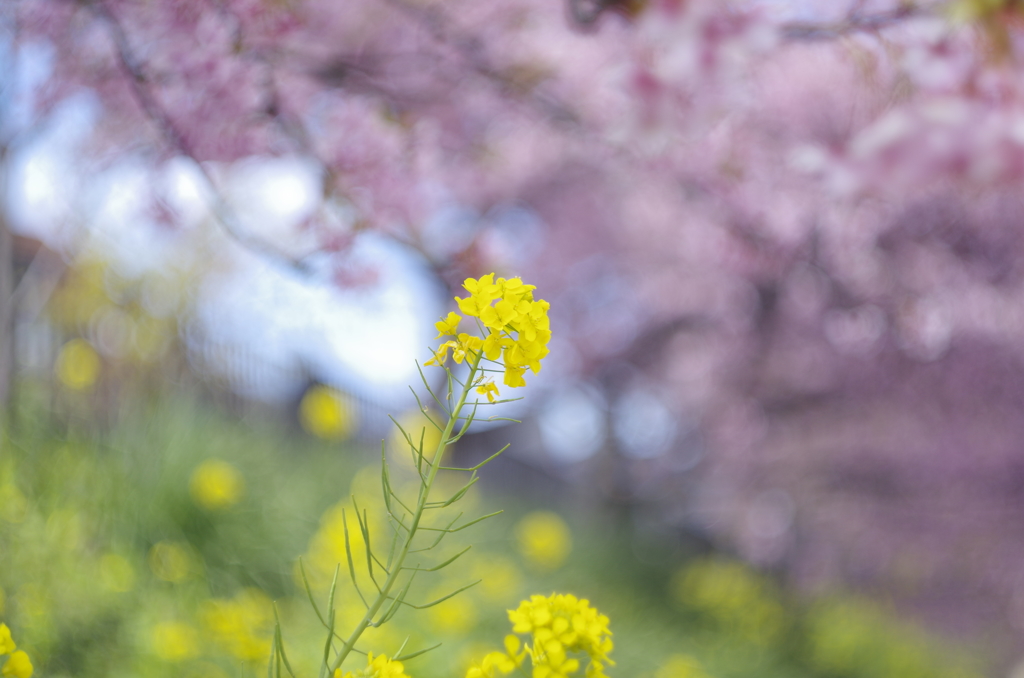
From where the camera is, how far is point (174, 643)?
185 centimetres

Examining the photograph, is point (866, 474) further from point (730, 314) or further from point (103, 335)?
point (103, 335)

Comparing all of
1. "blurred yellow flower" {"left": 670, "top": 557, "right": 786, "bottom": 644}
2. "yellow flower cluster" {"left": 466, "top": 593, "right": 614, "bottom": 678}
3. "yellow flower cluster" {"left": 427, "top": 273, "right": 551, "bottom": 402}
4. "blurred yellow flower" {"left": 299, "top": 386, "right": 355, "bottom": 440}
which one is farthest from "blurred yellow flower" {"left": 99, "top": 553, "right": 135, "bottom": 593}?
"blurred yellow flower" {"left": 670, "top": 557, "right": 786, "bottom": 644}

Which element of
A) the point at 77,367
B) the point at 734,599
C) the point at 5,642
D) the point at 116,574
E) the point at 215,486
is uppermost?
the point at 77,367

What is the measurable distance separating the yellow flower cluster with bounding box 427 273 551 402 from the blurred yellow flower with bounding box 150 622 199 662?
1.48 m

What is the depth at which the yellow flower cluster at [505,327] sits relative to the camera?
3.08ft

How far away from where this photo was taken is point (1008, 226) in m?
3.91

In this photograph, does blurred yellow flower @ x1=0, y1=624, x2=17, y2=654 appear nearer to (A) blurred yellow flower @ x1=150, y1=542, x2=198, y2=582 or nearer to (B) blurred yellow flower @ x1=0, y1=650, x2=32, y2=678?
(B) blurred yellow flower @ x1=0, y1=650, x2=32, y2=678

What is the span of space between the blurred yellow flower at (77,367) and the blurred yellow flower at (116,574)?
1481 mm

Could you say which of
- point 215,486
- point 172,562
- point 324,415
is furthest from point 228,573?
point 324,415

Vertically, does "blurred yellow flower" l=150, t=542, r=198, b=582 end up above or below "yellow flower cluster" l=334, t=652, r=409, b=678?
above

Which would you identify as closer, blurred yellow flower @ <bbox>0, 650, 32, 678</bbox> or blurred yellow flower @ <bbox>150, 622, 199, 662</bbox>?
blurred yellow flower @ <bbox>0, 650, 32, 678</bbox>

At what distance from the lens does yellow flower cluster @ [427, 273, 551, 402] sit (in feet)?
3.08

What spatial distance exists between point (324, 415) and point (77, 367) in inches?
58.8

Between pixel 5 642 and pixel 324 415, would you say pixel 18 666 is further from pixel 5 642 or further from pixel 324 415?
pixel 324 415
